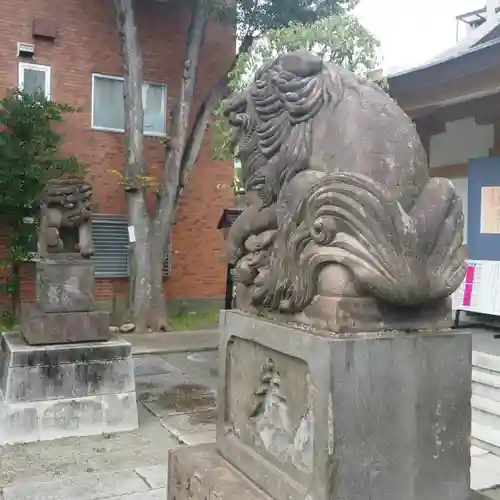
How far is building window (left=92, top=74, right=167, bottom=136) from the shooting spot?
1173 centimetres

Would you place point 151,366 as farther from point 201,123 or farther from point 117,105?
point 117,105

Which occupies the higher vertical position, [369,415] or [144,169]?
[144,169]

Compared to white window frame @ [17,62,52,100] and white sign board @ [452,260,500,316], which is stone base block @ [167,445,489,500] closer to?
white sign board @ [452,260,500,316]

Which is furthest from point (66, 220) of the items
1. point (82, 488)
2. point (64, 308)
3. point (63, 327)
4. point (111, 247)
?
point (111, 247)

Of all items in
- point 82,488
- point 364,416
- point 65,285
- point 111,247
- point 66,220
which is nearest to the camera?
point 364,416

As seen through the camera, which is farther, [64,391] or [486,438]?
[64,391]

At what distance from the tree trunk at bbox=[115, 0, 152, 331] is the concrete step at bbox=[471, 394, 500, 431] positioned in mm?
7033

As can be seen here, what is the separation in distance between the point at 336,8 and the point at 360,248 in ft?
34.5

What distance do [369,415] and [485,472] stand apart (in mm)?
2674

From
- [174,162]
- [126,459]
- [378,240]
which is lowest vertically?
[126,459]

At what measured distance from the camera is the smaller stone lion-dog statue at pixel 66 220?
562 cm

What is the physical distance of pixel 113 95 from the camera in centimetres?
1186

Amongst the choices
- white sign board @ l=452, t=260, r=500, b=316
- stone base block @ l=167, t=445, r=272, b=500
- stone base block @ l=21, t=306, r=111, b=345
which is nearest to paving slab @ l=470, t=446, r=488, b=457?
white sign board @ l=452, t=260, r=500, b=316

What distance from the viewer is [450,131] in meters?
6.63
